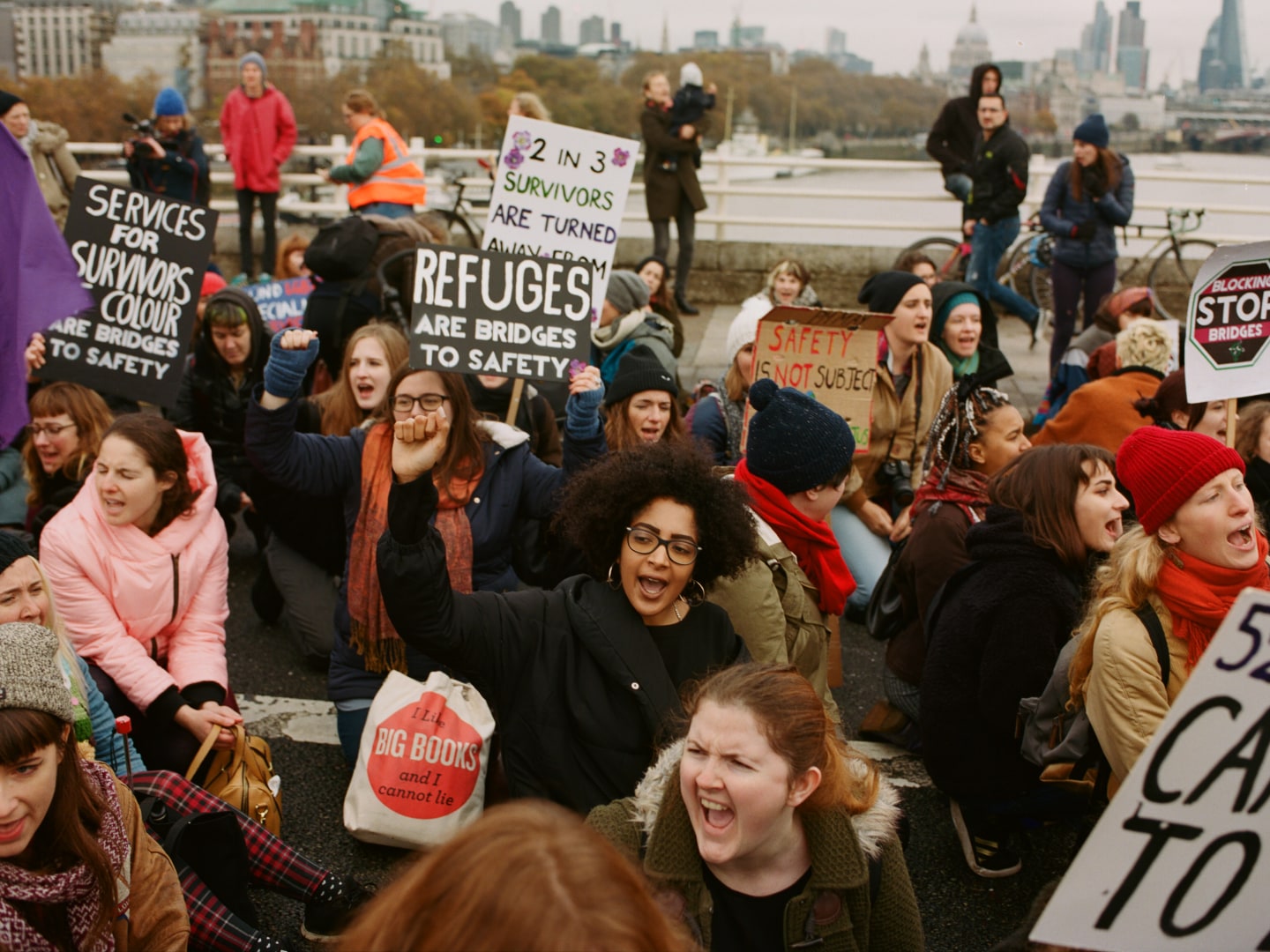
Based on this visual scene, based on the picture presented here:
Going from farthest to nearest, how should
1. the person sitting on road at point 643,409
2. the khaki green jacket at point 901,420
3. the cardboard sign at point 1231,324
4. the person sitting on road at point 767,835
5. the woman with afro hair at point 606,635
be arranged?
the khaki green jacket at point 901,420
the person sitting on road at point 643,409
the cardboard sign at point 1231,324
the woman with afro hair at point 606,635
the person sitting on road at point 767,835

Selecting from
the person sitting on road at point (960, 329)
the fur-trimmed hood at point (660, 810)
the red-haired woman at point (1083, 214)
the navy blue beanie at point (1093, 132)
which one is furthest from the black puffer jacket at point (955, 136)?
the fur-trimmed hood at point (660, 810)

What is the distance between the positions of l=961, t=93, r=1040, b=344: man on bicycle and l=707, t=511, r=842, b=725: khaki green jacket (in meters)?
6.48

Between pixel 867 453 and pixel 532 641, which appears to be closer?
pixel 532 641

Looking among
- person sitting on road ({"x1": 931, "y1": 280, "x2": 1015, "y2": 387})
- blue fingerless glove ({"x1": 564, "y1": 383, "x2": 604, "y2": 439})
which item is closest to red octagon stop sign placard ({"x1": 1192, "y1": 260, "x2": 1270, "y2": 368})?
person sitting on road ({"x1": 931, "y1": 280, "x2": 1015, "y2": 387})

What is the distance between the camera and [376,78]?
351ft

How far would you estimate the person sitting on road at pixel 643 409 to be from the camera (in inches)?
211

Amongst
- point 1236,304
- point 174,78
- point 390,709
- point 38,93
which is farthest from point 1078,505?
point 174,78

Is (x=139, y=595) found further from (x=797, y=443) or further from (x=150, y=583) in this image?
(x=797, y=443)

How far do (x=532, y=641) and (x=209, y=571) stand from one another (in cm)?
177

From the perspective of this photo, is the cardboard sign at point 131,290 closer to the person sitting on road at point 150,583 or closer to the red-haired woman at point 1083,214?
the person sitting on road at point 150,583

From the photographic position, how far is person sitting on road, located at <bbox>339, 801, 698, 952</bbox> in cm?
143

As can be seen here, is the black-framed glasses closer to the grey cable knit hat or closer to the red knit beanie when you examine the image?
the red knit beanie

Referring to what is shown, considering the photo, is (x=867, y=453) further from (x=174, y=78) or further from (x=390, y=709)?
(x=174, y=78)

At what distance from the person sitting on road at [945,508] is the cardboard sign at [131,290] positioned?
318cm
